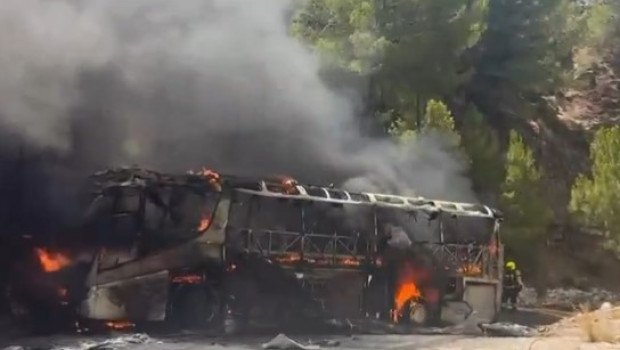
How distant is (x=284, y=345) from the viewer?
5.84 metres

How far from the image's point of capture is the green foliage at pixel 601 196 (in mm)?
7992

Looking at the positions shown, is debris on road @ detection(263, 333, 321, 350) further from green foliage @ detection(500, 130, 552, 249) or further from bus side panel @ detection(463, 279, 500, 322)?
green foliage @ detection(500, 130, 552, 249)

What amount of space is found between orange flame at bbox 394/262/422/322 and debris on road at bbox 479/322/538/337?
1.80 feet

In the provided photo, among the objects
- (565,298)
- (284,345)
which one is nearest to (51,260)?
(284,345)

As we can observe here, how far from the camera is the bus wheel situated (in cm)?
575

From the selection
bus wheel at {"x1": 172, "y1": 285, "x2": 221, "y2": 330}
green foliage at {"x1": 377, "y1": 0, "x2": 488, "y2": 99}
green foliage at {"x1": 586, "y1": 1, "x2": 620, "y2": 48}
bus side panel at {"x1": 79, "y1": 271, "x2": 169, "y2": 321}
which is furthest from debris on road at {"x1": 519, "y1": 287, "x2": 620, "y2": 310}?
green foliage at {"x1": 586, "y1": 1, "x2": 620, "y2": 48}

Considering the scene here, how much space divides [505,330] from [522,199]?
1236mm

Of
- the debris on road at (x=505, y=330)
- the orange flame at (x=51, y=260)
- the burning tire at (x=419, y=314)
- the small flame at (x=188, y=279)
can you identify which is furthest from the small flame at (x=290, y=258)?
the debris on road at (x=505, y=330)

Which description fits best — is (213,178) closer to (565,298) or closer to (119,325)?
(119,325)

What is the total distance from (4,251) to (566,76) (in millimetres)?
5629

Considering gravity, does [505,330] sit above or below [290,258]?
below

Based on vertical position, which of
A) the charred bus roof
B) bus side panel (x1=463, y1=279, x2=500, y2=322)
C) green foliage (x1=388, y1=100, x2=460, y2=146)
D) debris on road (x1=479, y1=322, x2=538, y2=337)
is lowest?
debris on road (x1=479, y1=322, x2=538, y2=337)

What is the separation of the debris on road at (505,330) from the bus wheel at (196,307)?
206 cm

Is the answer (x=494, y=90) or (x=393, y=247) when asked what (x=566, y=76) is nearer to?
(x=494, y=90)
